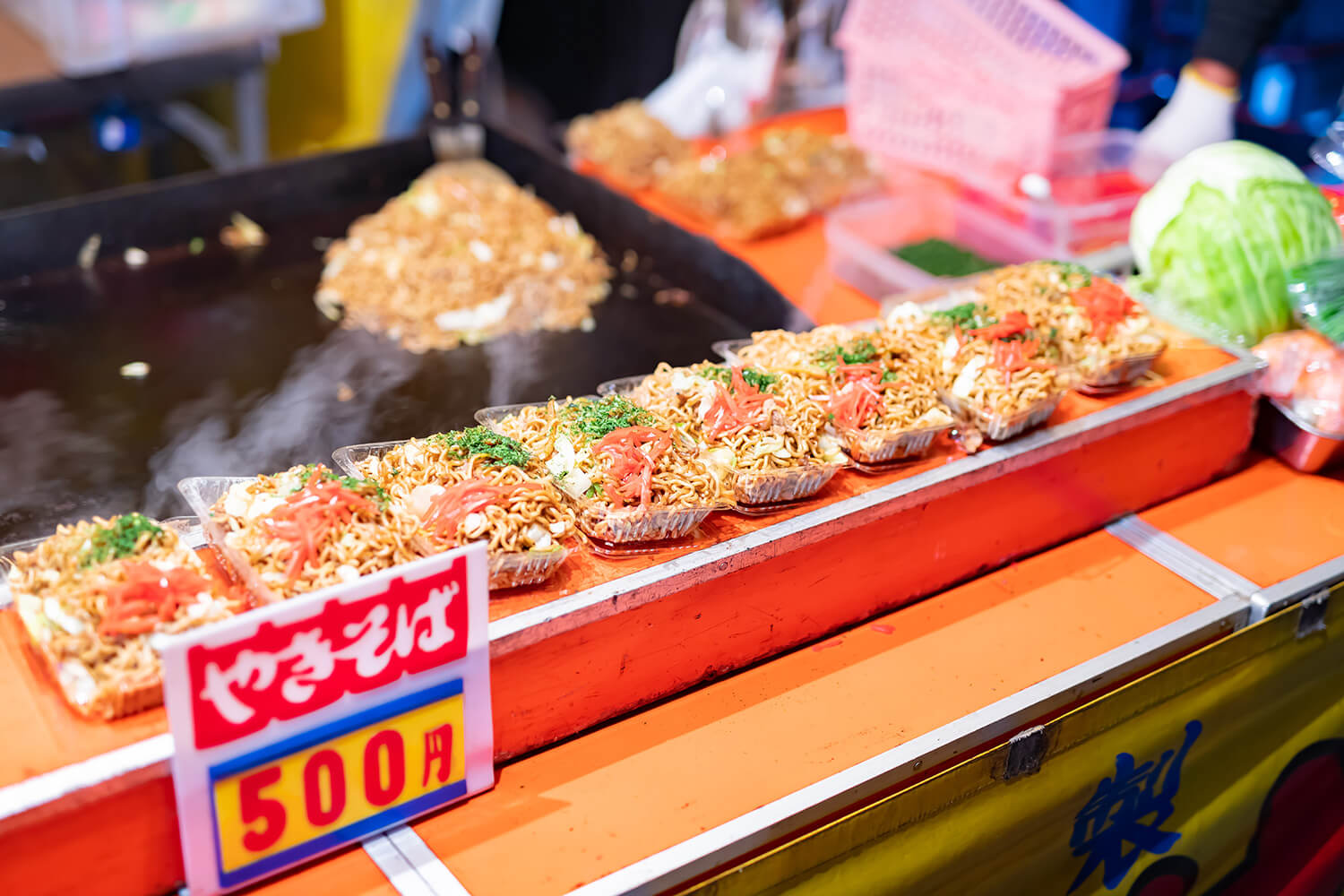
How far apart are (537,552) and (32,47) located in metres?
4.10

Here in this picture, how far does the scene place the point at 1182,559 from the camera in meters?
2.27

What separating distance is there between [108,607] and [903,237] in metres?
2.75

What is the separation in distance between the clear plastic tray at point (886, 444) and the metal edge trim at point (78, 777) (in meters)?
1.17

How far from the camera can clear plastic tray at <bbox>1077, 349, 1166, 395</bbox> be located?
7.26ft

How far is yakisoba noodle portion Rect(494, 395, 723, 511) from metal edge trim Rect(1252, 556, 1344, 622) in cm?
116

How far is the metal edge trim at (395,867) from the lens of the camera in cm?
148

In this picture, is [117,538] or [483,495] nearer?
[117,538]

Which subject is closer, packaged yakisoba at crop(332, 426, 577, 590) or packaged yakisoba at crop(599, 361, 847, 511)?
packaged yakisoba at crop(332, 426, 577, 590)

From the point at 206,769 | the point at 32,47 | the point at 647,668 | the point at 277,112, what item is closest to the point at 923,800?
the point at 647,668

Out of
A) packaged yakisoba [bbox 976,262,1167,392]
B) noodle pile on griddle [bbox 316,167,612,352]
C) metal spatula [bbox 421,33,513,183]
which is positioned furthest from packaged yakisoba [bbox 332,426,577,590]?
metal spatula [bbox 421,33,513,183]

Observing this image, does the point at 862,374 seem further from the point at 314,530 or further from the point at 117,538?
the point at 117,538

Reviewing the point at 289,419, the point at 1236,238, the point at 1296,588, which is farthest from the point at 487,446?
the point at 1236,238

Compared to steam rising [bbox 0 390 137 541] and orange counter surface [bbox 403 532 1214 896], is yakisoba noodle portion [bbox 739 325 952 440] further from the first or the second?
steam rising [bbox 0 390 137 541]

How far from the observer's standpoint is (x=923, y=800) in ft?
Answer: 5.61
